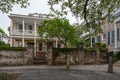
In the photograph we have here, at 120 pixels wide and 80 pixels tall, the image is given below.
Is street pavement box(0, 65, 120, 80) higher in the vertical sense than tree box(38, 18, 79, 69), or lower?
lower

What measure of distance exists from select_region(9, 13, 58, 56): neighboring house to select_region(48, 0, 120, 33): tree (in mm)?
19113

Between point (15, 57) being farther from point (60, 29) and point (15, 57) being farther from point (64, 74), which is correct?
point (64, 74)

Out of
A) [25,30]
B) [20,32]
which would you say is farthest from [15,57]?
[25,30]

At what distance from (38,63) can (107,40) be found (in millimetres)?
10869

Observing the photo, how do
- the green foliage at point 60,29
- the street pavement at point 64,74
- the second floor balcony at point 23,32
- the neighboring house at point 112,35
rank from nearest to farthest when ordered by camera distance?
1. the street pavement at point 64,74
2. the neighboring house at point 112,35
3. the green foliage at point 60,29
4. the second floor balcony at point 23,32

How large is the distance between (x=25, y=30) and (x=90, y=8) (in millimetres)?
21974

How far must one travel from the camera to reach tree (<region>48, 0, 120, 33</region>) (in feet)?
40.1

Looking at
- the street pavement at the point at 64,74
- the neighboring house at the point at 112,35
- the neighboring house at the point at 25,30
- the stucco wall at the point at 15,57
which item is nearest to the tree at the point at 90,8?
the street pavement at the point at 64,74

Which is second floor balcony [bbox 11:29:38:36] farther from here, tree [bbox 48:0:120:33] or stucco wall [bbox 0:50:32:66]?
tree [bbox 48:0:120:33]

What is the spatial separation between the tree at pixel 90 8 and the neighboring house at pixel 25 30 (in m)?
19.1

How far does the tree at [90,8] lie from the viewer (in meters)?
12.2

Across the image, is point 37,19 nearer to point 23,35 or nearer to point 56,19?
point 23,35

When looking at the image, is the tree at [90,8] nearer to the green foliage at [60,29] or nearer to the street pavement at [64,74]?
the street pavement at [64,74]

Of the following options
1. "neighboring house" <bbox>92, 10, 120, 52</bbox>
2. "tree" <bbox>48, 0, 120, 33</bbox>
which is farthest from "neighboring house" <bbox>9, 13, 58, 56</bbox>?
"tree" <bbox>48, 0, 120, 33</bbox>
